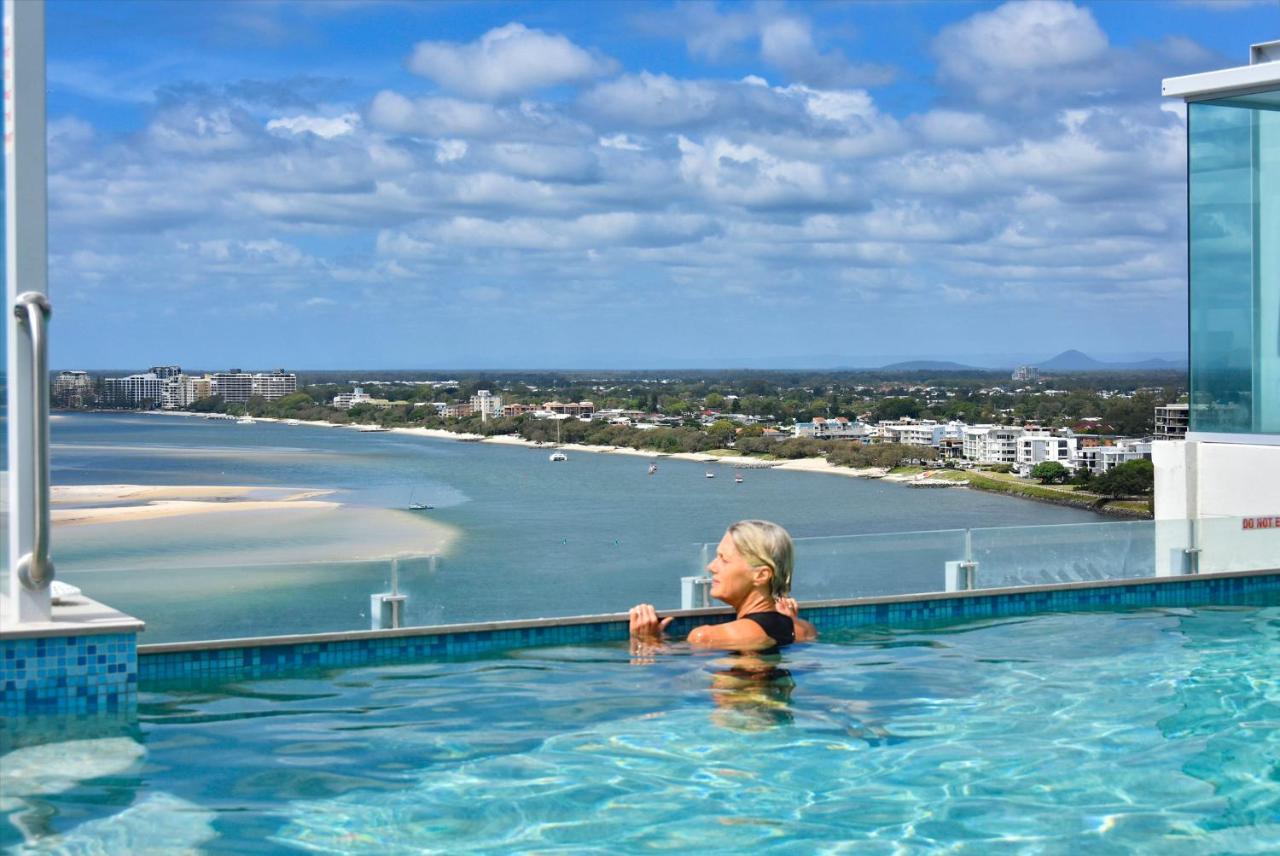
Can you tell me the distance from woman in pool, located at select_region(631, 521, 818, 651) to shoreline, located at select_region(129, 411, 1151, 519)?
6250 cm

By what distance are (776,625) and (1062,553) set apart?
9.34ft

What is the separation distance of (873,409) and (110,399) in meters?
87.6

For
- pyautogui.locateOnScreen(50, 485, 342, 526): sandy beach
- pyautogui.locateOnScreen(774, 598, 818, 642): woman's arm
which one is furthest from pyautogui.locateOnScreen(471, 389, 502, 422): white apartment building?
pyautogui.locateOnScreen(774, 598, 818, 642): woman's arm

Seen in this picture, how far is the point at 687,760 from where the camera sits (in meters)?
4.38

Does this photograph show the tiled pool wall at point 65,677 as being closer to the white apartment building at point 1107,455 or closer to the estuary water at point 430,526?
the estuary water at point 430,526

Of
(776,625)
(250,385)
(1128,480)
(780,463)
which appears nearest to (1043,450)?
(1128,480)

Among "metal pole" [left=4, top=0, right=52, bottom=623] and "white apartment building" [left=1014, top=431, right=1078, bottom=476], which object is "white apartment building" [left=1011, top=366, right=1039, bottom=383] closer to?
"white apartment building" [left=1014, top=431, right=1078, bottom=476]

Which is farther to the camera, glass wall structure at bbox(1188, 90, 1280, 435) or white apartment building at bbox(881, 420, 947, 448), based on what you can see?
white apartment building at bbox(881, 420, 947, 448)

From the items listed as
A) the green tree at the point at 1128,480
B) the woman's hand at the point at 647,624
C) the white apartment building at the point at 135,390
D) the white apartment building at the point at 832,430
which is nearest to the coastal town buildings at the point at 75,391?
the white apartment building at the point at 135,390

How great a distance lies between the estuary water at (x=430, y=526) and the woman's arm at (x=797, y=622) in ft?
2.10

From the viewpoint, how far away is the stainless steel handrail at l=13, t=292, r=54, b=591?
4.09 metres

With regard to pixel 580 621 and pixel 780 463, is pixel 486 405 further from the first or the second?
pixel 580 621

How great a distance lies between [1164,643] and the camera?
6668 mm

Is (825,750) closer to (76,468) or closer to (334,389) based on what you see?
(76,468)
